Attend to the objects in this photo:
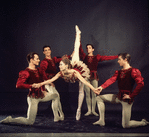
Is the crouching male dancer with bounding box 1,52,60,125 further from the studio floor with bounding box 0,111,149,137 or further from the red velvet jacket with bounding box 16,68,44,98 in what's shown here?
the studio floor with bounding box 0,111,149,137

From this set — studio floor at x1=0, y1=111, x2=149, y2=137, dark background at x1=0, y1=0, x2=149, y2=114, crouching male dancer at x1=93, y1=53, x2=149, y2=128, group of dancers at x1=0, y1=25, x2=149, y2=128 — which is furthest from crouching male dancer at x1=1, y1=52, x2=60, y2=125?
dark background at x1=0, y1=0, x2=149, y2=114

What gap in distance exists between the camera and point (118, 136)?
270 cm

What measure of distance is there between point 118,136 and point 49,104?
2.63 meters

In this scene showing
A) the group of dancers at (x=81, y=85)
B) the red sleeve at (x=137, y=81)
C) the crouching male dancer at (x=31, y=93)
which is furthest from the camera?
the crouching male dancer at (x=31, y=93)

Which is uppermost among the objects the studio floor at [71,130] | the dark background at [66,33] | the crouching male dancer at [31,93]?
the dark background at [66,33]

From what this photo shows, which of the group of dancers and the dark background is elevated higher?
the dark background

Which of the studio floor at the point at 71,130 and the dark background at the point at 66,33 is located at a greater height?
the dark background at the point at 66,33

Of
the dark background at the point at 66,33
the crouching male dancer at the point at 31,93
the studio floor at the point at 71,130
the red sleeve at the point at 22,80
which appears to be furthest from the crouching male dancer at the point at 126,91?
the dark background at the point at 66,33

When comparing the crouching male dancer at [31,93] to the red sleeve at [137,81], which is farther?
the crouching male dancer at [31,93]

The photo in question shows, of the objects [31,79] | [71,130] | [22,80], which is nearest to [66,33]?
[31,79]

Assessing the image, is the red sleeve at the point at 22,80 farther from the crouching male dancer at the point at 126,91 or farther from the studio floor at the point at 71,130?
the crouching male dancer at the point at 126,91

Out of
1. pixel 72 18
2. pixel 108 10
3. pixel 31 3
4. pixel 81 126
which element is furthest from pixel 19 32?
pixel 81 126

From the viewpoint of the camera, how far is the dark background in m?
4.90

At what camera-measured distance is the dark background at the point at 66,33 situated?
4898 mm
